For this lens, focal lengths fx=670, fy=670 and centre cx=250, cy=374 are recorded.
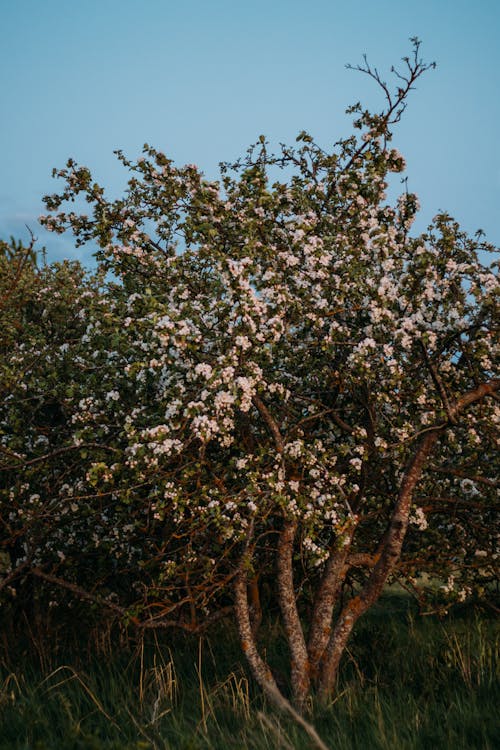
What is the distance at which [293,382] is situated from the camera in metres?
9.97

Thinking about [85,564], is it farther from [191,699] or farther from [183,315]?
[183,315]

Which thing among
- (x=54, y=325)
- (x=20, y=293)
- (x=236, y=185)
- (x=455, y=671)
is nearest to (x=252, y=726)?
(x=455, y=671)

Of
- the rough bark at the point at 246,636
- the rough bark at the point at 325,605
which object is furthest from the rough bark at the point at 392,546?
the rough bark at the point at 246,636

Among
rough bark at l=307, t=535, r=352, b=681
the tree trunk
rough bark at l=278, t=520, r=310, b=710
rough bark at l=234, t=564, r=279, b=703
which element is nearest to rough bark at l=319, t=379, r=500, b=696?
the tree trunk

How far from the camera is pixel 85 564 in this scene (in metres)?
13.2

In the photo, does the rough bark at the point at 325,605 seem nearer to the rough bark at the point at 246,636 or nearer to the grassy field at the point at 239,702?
the grassy field at the point at 239,702

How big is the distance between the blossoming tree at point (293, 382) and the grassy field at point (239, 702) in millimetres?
932

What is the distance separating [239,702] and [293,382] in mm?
4538

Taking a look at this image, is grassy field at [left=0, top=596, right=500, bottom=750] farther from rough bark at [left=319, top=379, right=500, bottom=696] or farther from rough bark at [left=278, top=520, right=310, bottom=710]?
rough bark at [left=278, top=520, right=310, bottom=710]

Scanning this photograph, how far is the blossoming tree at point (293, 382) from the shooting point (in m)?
8.46

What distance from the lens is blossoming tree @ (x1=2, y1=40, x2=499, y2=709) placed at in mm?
8461

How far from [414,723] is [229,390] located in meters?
4.41

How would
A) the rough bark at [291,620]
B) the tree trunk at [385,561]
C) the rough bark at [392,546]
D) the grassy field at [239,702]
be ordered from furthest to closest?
the rough bark at [291,620] < the tree trunk at [385,561] < the rough bark at [392,546] < the grassy field at [239,702]

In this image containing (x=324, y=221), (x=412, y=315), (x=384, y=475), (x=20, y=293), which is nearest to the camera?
(x=412, y=315)
